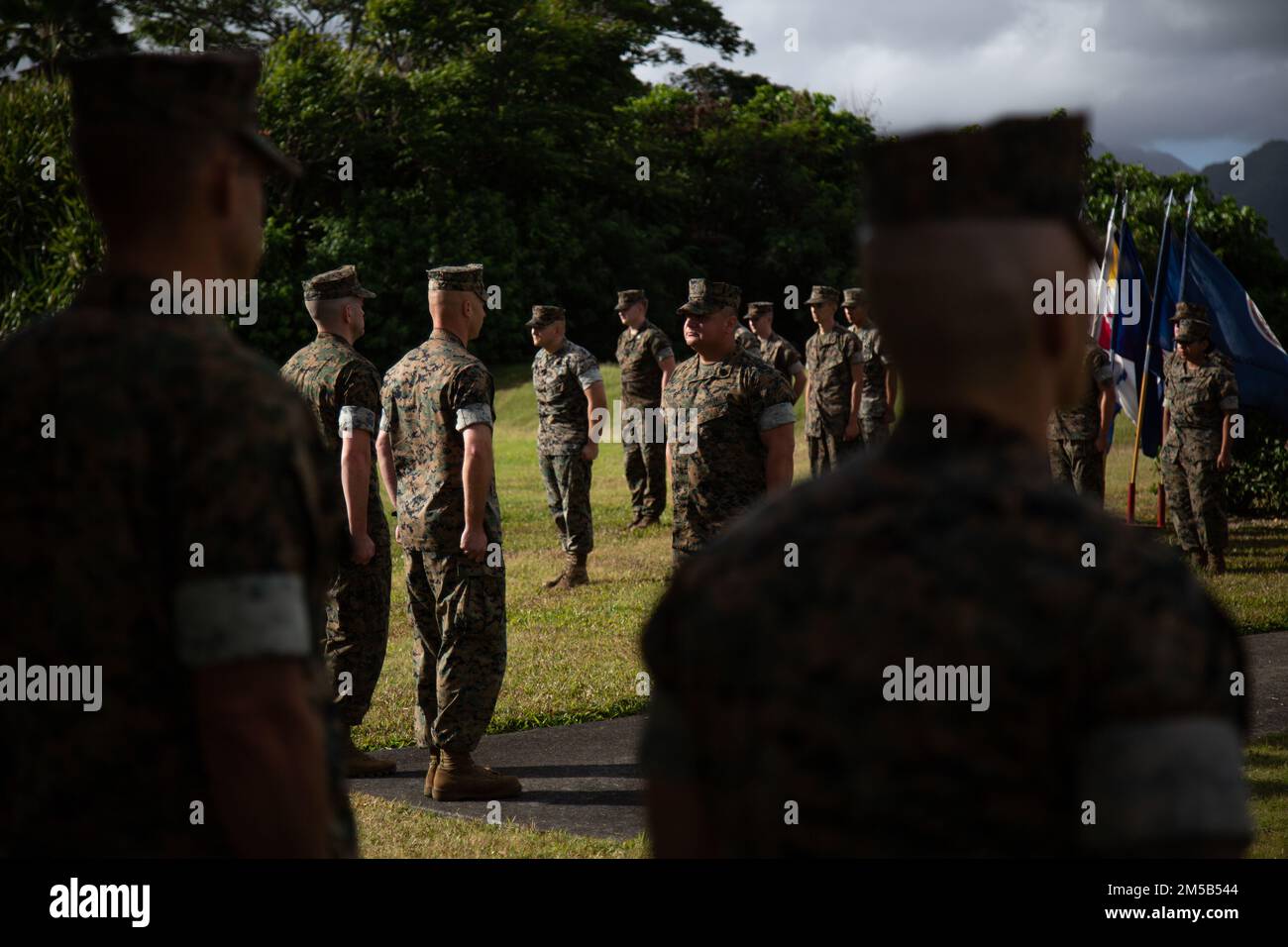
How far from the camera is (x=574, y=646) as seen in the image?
32.4ft

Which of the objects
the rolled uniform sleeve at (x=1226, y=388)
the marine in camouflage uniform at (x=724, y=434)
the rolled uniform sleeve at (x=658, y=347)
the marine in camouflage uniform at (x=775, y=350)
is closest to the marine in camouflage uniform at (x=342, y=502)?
the marine in camouflage uniform at (x=724, y=434)

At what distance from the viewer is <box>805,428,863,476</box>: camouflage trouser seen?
16.3m

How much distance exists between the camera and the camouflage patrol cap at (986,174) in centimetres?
171

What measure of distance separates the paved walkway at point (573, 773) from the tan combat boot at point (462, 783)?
0.05 meters

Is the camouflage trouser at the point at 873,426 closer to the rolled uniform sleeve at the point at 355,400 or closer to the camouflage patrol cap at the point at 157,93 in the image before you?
the rolled uniform sleeve at the point at 355,400

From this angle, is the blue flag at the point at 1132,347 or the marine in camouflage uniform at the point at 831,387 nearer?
the blue flag at the point at 1132,347

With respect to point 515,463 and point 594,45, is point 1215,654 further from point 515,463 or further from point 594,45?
point 594,45

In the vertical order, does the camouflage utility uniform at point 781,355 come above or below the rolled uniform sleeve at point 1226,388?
above

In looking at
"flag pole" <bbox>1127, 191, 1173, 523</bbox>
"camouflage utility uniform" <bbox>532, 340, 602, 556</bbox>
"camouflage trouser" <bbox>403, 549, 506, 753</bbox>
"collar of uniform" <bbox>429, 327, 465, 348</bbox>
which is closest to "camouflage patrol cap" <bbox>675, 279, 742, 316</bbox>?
"collar of uniform" <bbox>429, 327, 465, 348</bbox>

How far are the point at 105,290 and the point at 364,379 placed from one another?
473 cm

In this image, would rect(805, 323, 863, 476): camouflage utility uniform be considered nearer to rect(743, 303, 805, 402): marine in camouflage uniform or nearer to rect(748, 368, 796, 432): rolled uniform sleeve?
rect(743, 303, 805, 402): marine in camouflage uniform

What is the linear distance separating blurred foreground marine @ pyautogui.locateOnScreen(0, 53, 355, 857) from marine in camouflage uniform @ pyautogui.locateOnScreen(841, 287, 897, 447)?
1475 centimetres

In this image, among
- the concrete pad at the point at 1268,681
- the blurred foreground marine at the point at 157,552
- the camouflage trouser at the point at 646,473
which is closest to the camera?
the blurred foreground marine at the point at 157,552

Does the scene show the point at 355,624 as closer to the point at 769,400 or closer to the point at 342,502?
the point at 342,502
